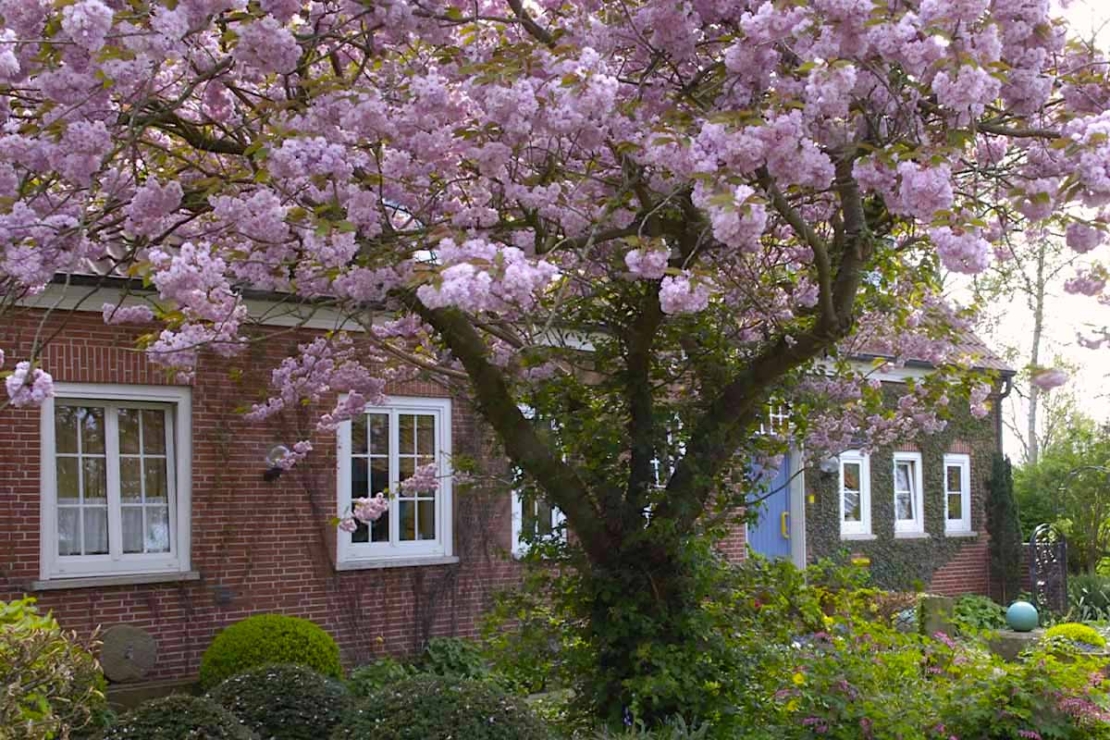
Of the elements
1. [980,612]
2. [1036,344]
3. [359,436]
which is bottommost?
[980,612]

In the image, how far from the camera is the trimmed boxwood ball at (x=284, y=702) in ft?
19.6

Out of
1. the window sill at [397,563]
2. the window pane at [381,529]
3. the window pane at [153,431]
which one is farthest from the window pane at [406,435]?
the window pane at [153,431]

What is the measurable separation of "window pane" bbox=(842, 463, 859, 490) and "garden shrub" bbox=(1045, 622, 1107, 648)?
612 centimetres

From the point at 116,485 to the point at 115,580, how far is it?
761 millimetres

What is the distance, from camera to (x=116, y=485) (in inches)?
378

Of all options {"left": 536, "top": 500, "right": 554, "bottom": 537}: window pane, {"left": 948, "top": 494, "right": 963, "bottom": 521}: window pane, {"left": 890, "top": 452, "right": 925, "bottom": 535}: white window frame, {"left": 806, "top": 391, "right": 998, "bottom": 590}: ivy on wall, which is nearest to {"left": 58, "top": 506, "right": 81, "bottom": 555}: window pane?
{"left": 536, "top": 500, "right": 554, "bottom": 537}: window pane

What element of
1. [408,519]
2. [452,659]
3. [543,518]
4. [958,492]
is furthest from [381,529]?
[958,492]

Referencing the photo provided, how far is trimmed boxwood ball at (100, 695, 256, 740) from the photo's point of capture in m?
5.28

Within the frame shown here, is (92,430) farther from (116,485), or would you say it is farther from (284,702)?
(284,702)

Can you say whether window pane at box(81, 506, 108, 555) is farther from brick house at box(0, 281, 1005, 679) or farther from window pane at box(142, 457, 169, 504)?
window pane at box(142, 457, 169, 504)

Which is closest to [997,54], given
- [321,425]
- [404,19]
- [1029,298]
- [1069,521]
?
[404,19]

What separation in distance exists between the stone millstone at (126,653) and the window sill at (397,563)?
71.7 inches

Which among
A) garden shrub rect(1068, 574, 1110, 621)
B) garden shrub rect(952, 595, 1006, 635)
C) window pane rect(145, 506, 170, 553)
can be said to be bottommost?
garden shrub rect(952, 595, 1006, 635)

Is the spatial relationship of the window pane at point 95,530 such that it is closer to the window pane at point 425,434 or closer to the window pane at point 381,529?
the window pane at point 381,529
